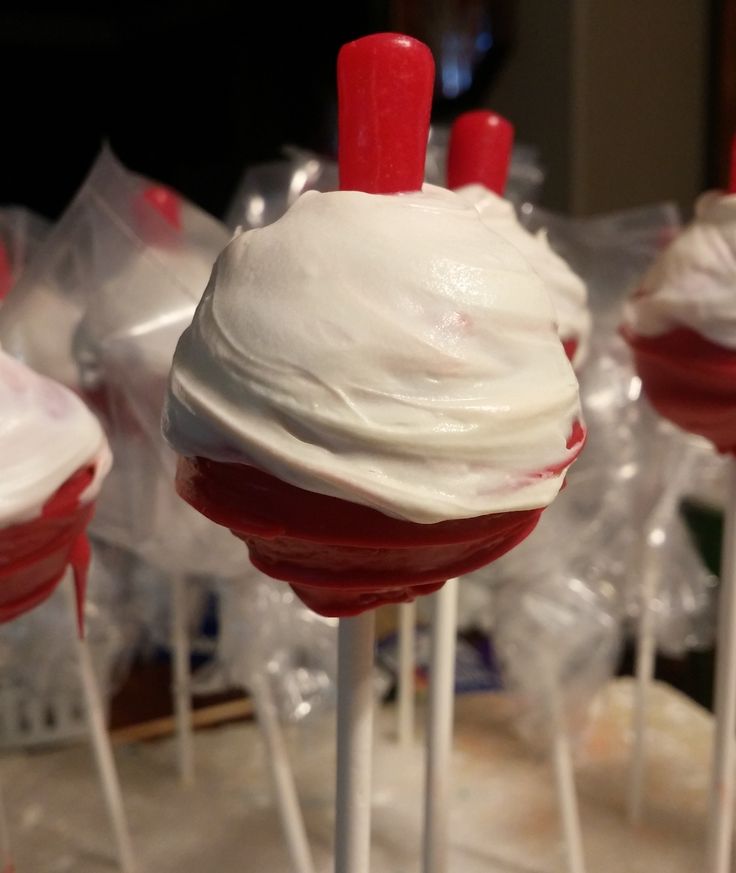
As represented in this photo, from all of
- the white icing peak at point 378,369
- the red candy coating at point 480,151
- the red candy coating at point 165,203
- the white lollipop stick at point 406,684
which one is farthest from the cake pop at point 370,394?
the white lollipop stick at point 406,684

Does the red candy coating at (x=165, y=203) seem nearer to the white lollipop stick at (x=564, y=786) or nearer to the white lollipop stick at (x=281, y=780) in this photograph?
the white lollipop stick at (x=281, y=780)

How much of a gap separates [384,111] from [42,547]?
274mm

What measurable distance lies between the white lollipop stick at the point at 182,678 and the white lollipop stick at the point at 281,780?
0.11 metres

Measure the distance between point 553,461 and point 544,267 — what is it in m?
0.23

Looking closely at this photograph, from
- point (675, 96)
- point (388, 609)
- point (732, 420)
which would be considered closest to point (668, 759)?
point (388, 609)

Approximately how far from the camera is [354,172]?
407mm

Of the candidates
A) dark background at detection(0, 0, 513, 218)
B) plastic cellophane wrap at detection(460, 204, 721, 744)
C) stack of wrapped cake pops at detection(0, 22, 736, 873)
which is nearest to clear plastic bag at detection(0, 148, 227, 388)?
stack of wrapped cake pops at detection(0, 22, 736, 873)

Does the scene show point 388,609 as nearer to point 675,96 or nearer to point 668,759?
point 668,759

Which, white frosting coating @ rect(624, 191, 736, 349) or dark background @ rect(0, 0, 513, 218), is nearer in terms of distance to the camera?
white frosting coating @ rect(624, 191, 736, 349)

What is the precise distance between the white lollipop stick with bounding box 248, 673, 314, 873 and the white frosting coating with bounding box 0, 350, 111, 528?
344mm

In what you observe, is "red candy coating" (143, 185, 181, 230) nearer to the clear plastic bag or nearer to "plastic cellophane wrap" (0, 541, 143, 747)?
the clear plastic bag

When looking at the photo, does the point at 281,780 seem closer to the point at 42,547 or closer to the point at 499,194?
the point at 42,547

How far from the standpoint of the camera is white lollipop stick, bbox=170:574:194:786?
33.4 inches

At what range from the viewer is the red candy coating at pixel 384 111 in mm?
389
